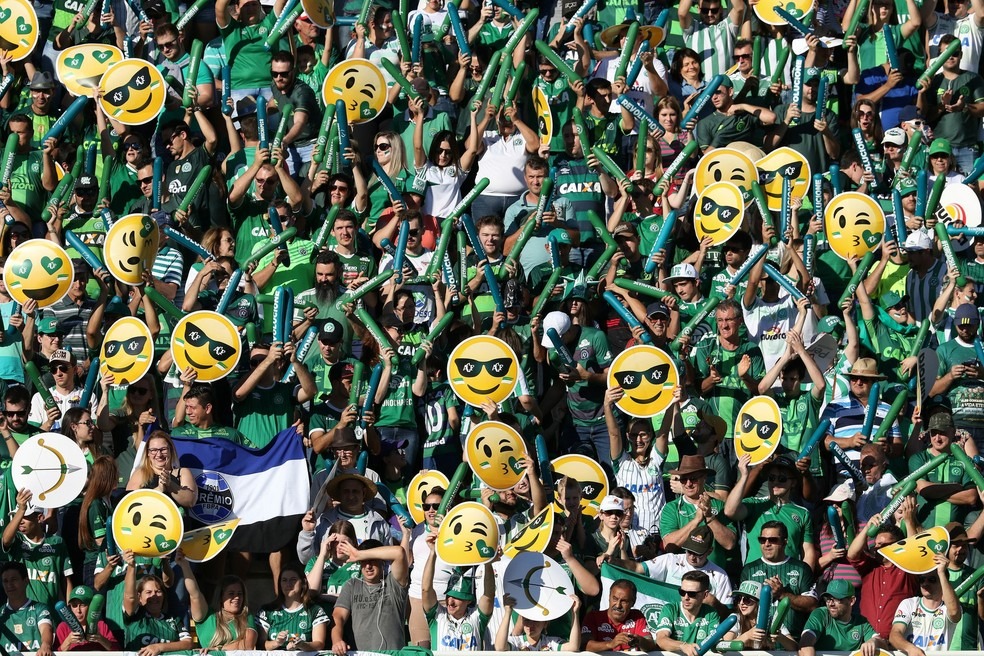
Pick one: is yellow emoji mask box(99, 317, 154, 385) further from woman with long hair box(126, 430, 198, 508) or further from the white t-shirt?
the white t-shirt

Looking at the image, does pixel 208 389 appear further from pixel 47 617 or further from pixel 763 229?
pixel 763 229

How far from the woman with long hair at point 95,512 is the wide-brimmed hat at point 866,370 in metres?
4.86

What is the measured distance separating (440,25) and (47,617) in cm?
586

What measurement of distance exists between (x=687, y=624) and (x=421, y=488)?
78.1 inches

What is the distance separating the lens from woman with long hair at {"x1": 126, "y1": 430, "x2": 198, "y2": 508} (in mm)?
15820

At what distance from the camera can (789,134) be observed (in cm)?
1905

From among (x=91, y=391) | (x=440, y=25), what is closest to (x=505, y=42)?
(x=440, y=25)

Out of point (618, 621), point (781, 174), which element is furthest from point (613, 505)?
point (781, 174)

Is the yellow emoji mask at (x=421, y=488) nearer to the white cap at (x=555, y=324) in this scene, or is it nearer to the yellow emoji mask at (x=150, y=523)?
the white cap at (x=555, y=324)

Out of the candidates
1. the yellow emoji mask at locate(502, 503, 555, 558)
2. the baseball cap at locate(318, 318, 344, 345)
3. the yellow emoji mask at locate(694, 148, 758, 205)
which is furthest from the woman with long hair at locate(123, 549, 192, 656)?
the yellow emoji mask at locate(694, 148, 758, 205)

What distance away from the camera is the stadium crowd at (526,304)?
15820 millimetres

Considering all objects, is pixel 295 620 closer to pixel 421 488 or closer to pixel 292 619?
pixel 292 619

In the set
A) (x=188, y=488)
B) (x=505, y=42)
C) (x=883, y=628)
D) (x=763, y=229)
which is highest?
(x=505, y=42)

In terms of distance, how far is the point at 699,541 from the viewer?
1620 centimetres
